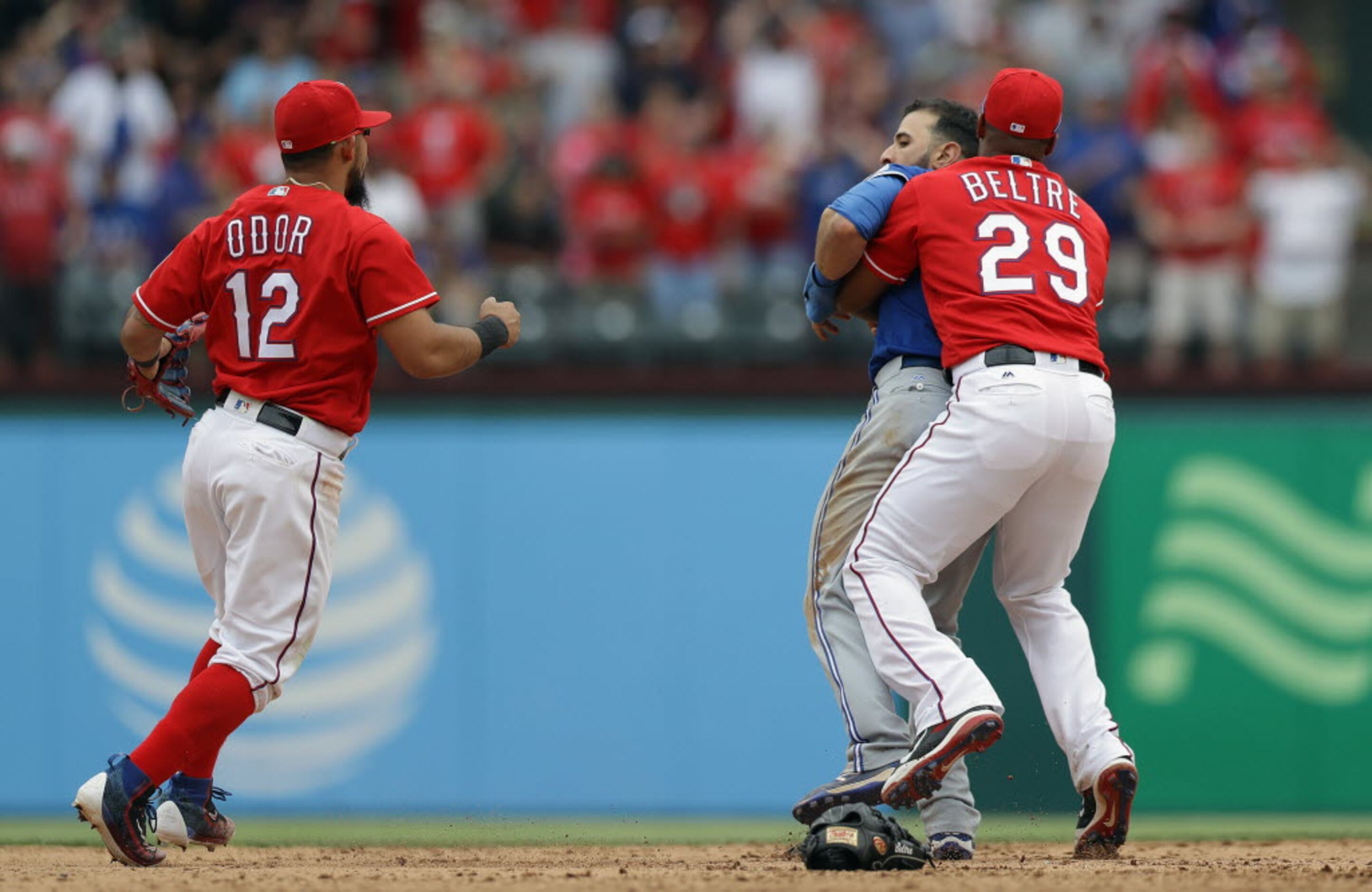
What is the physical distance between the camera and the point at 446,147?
11.6 metres

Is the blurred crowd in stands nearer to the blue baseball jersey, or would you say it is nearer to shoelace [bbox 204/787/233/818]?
the blue baseball jersey

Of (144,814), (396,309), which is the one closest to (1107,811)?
(396,309)

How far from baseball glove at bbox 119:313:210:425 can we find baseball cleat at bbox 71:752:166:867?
45.8 inches

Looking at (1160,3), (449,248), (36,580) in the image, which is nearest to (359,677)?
(36,580)

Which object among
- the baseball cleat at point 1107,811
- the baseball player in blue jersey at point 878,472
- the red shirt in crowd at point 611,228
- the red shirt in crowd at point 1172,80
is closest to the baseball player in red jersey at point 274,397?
the baseball player in blue jersey at point 878,472

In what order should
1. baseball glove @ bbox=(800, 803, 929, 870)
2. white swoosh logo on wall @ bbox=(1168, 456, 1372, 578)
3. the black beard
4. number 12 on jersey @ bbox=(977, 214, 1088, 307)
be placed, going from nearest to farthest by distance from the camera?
baseball glove @ bbox=(800, 803, 929, 870) < number 12 on jersey @ bbox=(977, 214, 1088, 307) < the black beard < white swoosh logo on wall @ bbox=(1168, 456, 1372, 578)

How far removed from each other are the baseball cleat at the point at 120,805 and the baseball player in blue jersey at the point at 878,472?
1.82m

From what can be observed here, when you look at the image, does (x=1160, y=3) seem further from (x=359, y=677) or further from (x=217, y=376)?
(x=217, y=376)

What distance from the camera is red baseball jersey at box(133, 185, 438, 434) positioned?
5.50 metres

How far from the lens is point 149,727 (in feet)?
31.2

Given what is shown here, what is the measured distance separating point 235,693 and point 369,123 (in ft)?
5.59

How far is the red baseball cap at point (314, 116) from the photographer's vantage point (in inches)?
220

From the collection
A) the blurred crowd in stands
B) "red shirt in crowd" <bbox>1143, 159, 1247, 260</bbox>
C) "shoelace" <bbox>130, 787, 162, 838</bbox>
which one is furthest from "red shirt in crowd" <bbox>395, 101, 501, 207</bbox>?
"shoelace" <bbox>130, 787, 162, 838</bbox>

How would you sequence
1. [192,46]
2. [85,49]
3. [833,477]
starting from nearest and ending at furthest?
[833,477] → [85,49] → [192,46]
